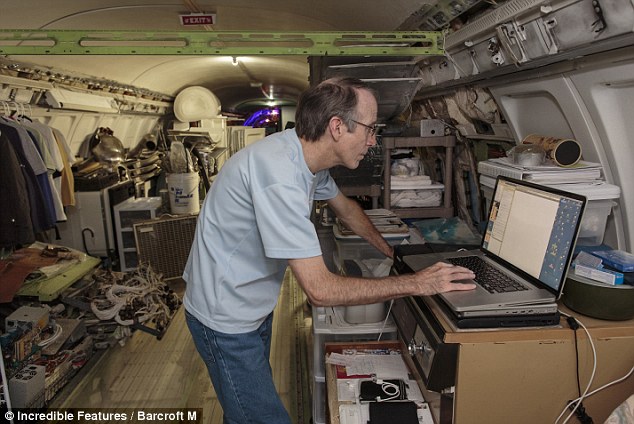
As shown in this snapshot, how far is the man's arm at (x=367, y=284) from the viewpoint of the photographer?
1.50 meters

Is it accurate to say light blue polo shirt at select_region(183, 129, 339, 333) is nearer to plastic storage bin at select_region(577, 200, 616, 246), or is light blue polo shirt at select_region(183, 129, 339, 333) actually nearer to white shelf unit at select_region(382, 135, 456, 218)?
plastic storage bin at select_region(577, 200, 616, 246)

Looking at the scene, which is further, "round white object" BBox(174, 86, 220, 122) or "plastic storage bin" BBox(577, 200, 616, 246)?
"round white object" BBox(174, 86, 220, 122)

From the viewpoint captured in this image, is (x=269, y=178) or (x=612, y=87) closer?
(x=269, y=178)

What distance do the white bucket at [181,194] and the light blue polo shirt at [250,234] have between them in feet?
11.4

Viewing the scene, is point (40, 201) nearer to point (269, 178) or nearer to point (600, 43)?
point (269, 178)

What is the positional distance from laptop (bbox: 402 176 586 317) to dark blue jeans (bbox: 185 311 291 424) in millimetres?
756

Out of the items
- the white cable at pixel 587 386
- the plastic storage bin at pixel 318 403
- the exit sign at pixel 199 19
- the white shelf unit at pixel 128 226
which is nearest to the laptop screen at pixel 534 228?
the white cable at pixel 587 386

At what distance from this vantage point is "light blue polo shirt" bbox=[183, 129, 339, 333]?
1.50 metres

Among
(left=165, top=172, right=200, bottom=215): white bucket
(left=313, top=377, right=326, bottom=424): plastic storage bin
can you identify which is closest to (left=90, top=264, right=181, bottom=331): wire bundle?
(left=165, top=172, right=200, bottom=215): white bucket

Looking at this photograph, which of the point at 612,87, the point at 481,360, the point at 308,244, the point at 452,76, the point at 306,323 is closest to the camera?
the point at 481,360

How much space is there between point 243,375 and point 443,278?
91 centimetres

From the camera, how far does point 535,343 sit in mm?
1405

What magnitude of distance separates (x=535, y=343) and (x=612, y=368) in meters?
0.29

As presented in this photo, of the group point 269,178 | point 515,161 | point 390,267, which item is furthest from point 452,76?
point 269,178
